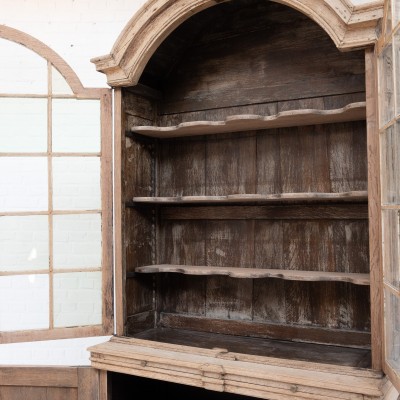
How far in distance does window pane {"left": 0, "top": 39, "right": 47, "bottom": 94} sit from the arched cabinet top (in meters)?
0.30

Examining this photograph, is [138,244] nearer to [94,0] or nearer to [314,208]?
[314,208]

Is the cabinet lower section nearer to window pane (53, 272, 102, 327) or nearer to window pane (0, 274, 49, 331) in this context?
window pane (53, 272, 102, 327)

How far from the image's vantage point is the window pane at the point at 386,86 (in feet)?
5.55

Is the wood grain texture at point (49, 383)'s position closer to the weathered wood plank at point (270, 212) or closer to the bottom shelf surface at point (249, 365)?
the bottom shelf surface at point (249, 365)

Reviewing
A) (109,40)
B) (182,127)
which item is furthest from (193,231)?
(109,40)

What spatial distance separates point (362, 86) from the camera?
2312 mm

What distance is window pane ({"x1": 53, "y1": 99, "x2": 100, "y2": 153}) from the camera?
2.43m

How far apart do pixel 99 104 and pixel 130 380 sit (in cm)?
145

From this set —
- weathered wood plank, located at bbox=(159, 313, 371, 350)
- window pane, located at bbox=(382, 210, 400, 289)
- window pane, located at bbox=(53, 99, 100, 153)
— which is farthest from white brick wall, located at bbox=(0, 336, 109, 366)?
window pane, located at bbox=(382, 210, 400, 289)

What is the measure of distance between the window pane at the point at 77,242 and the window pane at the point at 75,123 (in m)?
0.36

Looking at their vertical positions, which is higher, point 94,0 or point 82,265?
point 94,0

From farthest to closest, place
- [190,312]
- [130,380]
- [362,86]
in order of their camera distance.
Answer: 1. [190,312]
2. [130,380]
3. [362,86]

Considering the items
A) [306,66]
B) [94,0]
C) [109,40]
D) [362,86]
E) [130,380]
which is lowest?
[130,380]

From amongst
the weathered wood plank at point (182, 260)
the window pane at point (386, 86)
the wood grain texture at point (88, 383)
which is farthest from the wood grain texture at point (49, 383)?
the window pane at point (386, 86)
